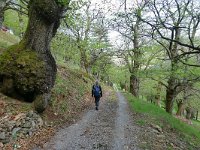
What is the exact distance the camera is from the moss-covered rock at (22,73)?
38.4 ft

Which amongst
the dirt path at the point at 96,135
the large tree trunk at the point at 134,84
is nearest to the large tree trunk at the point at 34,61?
the dirt path at the point at 96,135

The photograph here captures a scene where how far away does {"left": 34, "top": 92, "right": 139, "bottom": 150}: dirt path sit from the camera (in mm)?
10000

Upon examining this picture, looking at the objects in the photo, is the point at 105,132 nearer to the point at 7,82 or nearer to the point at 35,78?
the point at 35,78

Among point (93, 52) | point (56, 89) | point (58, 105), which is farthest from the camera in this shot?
point (93, 52)

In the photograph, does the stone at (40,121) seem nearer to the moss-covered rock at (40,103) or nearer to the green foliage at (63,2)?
the moss-covered rock at (40,103)

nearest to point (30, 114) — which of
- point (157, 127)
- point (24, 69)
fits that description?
point (24, 69)

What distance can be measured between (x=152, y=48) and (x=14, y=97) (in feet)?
54.8

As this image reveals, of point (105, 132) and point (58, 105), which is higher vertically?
point (58, 105)

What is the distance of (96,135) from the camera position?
11.3 metres

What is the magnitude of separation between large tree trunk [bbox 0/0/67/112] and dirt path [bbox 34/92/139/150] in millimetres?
1917

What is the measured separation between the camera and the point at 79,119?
14.2m

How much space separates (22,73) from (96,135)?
13.5ft

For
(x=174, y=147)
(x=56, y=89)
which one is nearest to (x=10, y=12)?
(x=56, y=89)

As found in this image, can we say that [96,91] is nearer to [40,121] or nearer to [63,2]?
[40,121]
